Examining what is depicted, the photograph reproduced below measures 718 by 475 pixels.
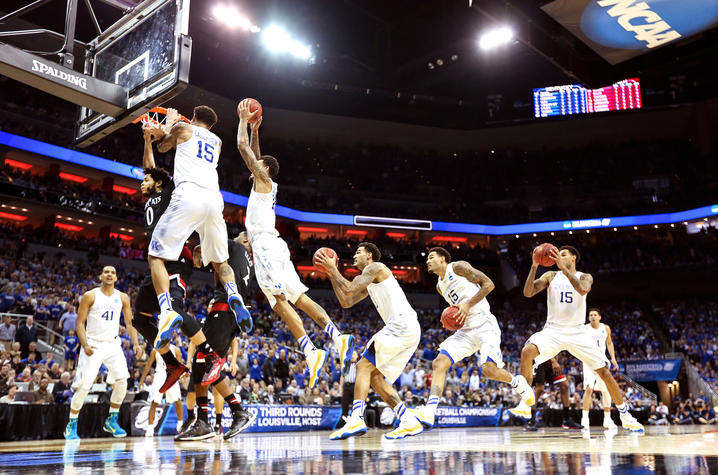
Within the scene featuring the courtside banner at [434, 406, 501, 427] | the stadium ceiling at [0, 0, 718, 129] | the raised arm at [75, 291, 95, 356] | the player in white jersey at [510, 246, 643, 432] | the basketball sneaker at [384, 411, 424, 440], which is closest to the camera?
the basketball sneaker at [384, 411, 424, 440]

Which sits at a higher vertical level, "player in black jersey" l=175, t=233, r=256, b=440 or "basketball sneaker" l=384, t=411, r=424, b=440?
"player in black jersey" l=175, t=233, r=256, b=440

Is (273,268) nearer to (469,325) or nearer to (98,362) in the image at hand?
(469,325)

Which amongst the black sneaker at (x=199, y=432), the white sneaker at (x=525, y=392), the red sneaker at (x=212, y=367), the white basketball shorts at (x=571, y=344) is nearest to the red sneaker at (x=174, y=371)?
the red sneaker at (x=212, y=367)

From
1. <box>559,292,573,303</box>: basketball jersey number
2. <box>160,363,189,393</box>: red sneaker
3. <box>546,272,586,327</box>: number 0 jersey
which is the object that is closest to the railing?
<box>160,363,189,393</box>: red sneaker

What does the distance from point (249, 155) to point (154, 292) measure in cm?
177

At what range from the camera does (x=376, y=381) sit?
20.1ft

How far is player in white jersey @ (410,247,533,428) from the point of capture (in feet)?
21.5

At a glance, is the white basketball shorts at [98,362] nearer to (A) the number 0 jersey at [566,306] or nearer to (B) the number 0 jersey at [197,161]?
(B) the number 0 jersey at [197,161]

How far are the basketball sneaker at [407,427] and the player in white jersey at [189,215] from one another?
1.70 meters

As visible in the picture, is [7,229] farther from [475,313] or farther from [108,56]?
[475,313]

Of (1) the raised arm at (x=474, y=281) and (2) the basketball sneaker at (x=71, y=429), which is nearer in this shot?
(1) the raised arm at (x=474, y=281)

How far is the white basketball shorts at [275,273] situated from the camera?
5945mm

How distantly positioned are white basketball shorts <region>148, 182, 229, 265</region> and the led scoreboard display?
100 feet

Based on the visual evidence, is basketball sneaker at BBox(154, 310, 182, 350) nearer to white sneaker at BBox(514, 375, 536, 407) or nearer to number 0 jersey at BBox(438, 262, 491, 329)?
number 0 jersey at BBox(438, 262, 491, 329)
